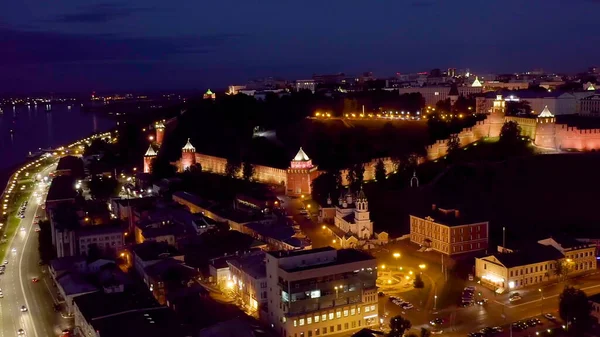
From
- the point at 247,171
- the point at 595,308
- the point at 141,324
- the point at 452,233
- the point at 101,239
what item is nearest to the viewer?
the point at 141,324

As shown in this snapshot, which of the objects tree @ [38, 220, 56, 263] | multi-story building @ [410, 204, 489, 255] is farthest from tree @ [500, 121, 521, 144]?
tree @ [38, 220, 56, 263]

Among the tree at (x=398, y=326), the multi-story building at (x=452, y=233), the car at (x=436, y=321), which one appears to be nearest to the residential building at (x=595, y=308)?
the car at (x=436, y=321)

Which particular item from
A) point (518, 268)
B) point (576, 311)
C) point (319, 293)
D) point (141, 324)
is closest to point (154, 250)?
point (141, 324)

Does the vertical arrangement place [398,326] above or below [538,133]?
below

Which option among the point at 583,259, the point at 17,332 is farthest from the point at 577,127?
the point at 17,332

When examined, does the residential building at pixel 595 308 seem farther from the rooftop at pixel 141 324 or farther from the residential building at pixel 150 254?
the residential building at pixel 150 254

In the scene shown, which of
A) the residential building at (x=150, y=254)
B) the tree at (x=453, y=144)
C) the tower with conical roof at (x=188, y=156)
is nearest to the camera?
the residential building at (x=150, y=254)

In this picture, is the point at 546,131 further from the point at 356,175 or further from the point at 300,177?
the point at 300,177
